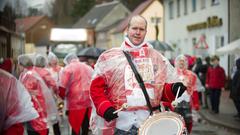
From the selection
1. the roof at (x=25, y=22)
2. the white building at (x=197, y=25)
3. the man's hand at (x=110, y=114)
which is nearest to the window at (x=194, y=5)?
the white building at (x=197, y=25)

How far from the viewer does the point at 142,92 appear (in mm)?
4809

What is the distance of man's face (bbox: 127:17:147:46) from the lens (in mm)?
4914

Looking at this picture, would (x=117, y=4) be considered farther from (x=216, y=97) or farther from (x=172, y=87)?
(x=172, y=87)

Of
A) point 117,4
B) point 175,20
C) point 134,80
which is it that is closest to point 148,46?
point 134,80

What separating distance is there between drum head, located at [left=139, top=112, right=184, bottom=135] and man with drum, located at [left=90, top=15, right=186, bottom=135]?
16.6 inches

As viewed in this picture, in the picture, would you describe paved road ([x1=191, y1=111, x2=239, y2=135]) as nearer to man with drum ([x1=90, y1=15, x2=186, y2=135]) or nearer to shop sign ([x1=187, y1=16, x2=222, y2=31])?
man with drum ([x1=90, y1=15, x2=186, y2=135])

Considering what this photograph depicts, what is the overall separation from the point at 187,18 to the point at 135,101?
31329mm

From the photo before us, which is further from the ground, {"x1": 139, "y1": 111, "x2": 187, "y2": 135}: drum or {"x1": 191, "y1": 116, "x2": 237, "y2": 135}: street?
{"x1": 139, "y1": 111, "x2": 187, "y2": 135}: drum

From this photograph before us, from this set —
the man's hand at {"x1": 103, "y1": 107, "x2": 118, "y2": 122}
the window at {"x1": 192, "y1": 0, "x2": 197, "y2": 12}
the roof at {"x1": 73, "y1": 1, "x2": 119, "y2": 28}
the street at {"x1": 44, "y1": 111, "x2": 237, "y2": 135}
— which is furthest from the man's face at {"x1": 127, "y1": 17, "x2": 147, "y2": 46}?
the roof at {"x1": 73, "y1": 1, "x2": 119, "y2": 28}

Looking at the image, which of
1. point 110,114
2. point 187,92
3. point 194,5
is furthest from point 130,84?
point 194,5

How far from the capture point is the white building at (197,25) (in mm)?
28266

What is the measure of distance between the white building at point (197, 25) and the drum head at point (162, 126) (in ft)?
73.2

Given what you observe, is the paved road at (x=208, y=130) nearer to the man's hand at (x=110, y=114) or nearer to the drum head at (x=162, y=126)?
the man's hand at (x=110, y=114)

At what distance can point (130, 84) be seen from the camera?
16.0 feet
